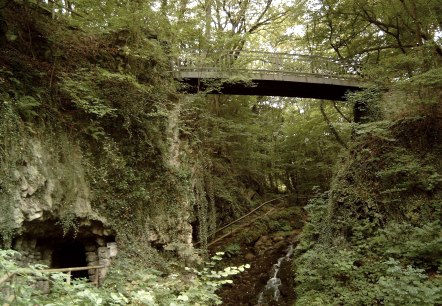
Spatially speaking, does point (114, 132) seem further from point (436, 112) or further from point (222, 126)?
point (436, 112)

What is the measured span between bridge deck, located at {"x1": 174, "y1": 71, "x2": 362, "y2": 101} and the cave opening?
6159 mm

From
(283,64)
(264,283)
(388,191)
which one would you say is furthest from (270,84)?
(264,283)

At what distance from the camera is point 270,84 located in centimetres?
1258

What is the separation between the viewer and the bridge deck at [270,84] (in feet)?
37.7

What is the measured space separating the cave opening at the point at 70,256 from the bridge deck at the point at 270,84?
20.2 ft

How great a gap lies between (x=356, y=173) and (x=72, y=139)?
8098mm

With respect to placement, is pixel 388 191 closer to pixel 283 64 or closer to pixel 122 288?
pixel 283 64

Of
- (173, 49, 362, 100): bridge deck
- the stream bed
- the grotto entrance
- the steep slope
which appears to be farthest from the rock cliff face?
the steep slope

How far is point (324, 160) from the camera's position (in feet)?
56.7

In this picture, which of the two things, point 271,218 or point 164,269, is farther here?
point 271,218

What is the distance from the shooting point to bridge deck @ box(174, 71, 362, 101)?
11.5 meters

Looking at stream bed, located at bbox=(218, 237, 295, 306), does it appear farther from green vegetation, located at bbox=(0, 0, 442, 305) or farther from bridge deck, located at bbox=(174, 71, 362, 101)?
bridge deck, located at bbox=(174, 71, 362, 101)

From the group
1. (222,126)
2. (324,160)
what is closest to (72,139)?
(222,126)

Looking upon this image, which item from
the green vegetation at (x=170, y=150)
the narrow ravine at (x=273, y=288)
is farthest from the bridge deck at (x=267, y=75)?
the narrow ravine at (x=273, y=288)
